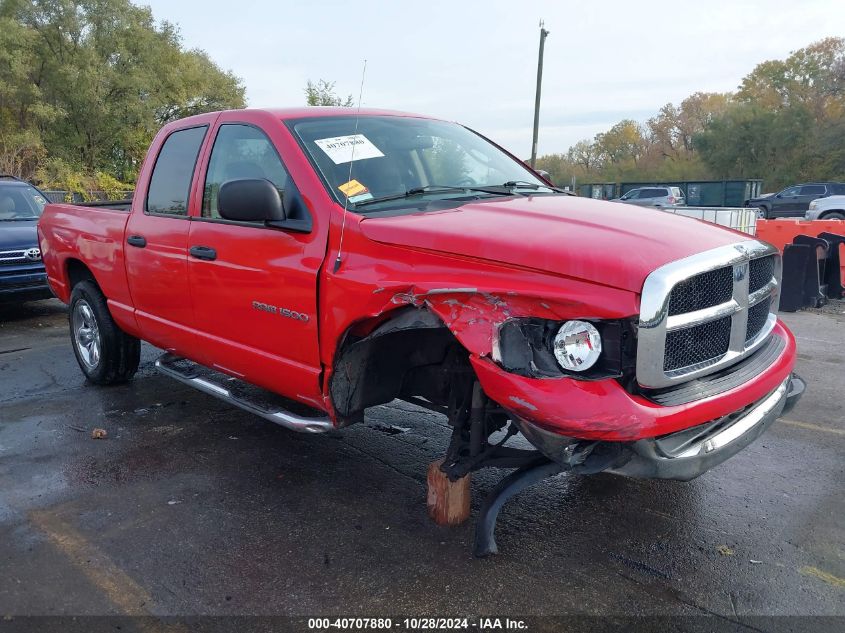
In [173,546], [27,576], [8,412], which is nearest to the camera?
[27,576]

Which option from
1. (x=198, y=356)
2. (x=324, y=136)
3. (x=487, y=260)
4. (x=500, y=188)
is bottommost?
(x=198, y=356)

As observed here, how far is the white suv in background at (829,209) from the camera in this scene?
23.3 m

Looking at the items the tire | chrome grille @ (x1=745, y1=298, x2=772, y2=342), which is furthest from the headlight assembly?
the tire

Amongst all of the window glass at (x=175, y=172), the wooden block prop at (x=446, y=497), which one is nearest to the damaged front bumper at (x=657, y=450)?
the wooden block prop at (x=446, y=497)

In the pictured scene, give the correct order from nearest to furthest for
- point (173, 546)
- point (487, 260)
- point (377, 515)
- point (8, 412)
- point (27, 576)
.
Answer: point (487, 260), point (27, 576), point (173, 546), point (377, 515), point (8, 412)

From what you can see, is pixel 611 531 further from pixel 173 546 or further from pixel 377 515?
pixel 173 546

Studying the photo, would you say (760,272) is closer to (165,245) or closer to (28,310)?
(165,245)

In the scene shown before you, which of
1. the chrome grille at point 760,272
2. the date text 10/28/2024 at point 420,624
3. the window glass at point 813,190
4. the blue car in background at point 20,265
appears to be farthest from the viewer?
the window glass at point 813,190

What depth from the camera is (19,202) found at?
949 cm

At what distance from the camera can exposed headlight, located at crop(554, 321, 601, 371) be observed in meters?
2.51

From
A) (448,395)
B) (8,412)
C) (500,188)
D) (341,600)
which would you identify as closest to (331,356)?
(448,395)

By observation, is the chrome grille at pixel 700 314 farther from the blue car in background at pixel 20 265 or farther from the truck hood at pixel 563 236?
the blue car in background at pixel 20 265

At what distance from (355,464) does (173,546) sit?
119 cm

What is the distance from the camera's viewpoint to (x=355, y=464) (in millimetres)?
4113
